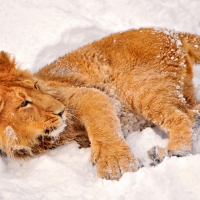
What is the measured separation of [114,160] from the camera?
14.0 ft

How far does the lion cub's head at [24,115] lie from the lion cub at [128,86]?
0.44 m

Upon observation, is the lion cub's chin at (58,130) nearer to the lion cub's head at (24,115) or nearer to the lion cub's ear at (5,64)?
the lion cub's head at (24,115)

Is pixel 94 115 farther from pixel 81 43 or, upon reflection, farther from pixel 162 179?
pixel 81 43

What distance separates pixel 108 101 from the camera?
510 cm

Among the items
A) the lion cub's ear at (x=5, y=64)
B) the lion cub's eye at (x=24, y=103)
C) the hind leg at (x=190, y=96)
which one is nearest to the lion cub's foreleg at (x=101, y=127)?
the lion cub's ear at (x=5, y=64)

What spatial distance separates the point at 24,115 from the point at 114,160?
1.11 meters

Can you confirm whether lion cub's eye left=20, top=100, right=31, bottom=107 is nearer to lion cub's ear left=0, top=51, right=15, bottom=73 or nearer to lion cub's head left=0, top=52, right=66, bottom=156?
lion cub's head left=0, top=52, right=66, bottom=156

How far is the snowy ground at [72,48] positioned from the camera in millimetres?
3865

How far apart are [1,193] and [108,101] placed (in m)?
1.83

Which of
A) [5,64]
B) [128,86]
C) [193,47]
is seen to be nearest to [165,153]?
[128,86]

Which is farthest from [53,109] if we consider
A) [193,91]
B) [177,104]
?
[193,91]

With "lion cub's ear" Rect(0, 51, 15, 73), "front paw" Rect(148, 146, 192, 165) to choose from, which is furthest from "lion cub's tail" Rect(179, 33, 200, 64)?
"lion cub's ear" Rect(0, 51, 15, 73)

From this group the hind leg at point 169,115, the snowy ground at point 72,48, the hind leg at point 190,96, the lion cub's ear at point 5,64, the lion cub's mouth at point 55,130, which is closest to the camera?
the snowy ground at point 72,48

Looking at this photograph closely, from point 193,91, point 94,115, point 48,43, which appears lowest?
point 48,43
